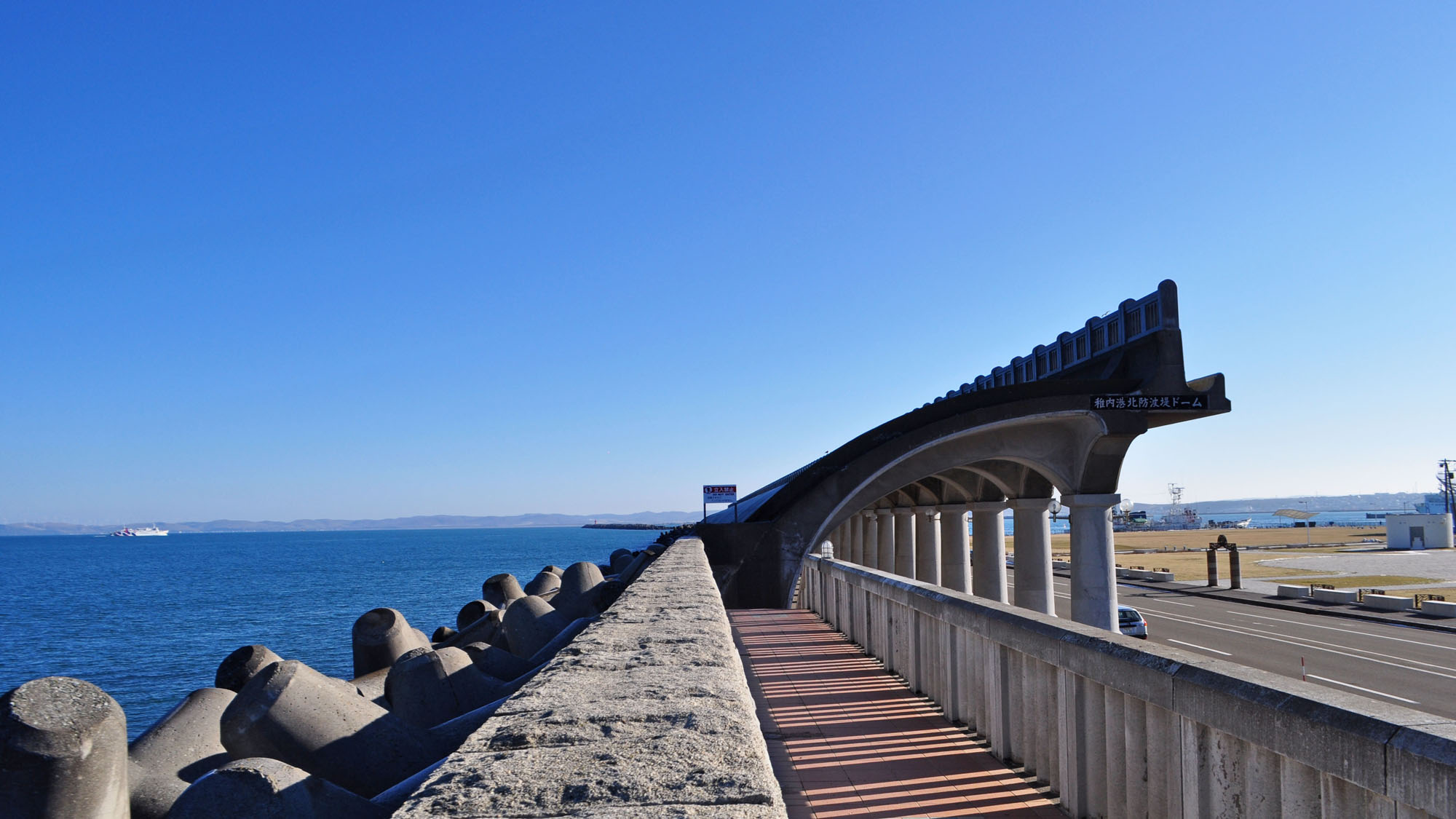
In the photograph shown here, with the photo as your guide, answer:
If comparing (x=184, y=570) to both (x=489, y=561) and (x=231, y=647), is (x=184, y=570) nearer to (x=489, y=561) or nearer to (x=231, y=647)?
(x=489, y=561)

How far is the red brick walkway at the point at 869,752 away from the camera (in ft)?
15.6

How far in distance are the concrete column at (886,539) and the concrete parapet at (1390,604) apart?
1587cm

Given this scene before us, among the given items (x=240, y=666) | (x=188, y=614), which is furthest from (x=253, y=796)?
(x=188, y=614)

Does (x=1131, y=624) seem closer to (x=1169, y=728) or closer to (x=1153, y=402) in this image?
(x=1153, y=402)

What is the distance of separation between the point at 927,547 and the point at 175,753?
26.3 metres

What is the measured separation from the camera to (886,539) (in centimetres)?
3419

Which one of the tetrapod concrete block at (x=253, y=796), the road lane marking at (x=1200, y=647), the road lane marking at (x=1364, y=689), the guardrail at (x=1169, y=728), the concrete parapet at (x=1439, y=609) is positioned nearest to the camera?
the guardrail at (x=1169, y=728)

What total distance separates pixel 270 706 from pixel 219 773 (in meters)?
1.53

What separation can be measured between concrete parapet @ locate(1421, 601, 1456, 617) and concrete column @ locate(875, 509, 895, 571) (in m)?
16.2

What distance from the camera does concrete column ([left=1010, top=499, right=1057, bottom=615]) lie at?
78.2ft

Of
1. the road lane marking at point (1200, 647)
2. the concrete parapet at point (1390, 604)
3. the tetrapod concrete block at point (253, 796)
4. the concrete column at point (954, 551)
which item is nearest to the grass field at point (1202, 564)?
the concrete parapet at point (1390, 604)

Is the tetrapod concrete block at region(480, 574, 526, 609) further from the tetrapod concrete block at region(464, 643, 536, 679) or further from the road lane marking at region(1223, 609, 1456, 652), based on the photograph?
the road lane marking at region(1223, 609, 1456, 652)

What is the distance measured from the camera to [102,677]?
34.0m

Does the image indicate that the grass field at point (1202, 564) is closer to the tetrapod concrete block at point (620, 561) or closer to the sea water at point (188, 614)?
the tetrapod concrete block at point (620, 561)
